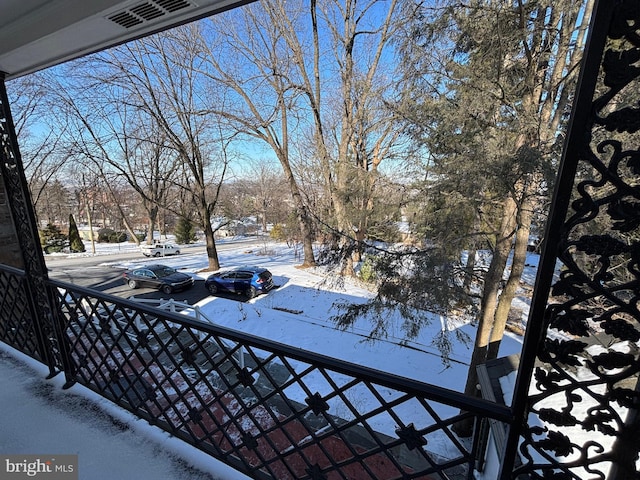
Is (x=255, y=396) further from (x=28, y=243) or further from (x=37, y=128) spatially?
(x=37, y=128)

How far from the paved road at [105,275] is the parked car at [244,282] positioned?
1.74 feet

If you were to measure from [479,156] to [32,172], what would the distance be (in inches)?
566

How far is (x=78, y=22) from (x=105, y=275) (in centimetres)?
1137

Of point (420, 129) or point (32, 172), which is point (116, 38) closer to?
point (420, 129)

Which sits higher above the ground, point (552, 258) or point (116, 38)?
point (116, 38)

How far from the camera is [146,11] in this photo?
94cm

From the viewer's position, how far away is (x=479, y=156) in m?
3.25

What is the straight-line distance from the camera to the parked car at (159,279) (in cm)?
817

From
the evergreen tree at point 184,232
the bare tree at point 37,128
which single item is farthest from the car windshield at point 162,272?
the evergreen tree at point 184,232

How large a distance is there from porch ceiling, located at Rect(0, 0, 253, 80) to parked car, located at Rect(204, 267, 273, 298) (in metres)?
6.98

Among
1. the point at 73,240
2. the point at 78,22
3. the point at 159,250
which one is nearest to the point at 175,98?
the point at 159,250

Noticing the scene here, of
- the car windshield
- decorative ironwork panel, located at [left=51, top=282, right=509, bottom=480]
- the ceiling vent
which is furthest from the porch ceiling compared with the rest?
the car windshield

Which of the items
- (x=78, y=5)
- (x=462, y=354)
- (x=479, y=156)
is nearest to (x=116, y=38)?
(x=78, y=5)

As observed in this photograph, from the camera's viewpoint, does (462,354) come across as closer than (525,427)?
No
